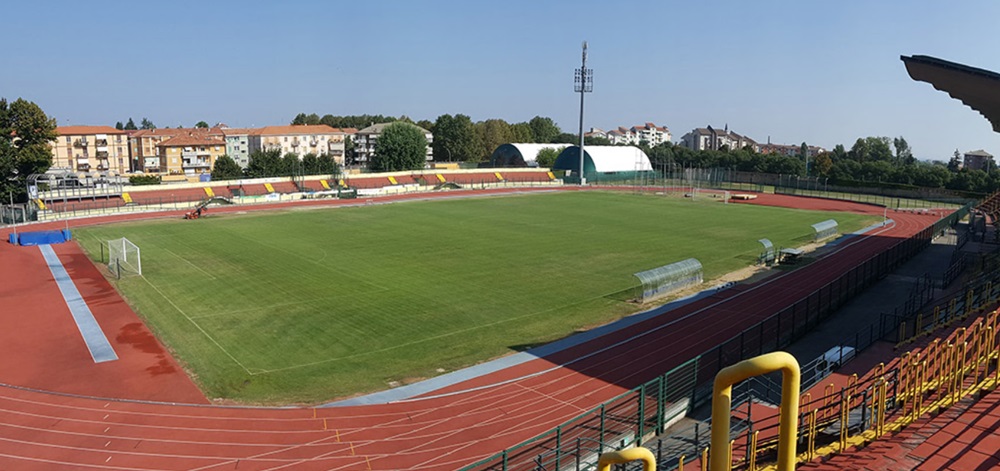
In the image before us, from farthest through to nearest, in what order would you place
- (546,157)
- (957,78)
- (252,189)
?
(546,157) < (252,189) < (957,78)

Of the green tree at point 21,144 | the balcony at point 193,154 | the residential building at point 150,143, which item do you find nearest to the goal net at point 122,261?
the green tree at point 21,144

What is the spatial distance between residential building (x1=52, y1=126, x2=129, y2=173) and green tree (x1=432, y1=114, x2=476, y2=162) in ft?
186

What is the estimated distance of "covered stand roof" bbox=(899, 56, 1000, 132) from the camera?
64.0 feet

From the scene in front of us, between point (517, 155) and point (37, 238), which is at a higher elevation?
point (517, 155)

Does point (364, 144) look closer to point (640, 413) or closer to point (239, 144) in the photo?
point (239, 144)

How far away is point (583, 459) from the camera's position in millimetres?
13602

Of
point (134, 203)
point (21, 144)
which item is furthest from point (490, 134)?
point (21, 144)

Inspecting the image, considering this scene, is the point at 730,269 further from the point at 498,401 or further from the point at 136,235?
the point at 136,235

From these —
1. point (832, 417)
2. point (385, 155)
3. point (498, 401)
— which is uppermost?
point (385, 155)

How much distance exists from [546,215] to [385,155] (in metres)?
43.0

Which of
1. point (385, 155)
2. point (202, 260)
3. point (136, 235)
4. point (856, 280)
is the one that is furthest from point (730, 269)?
point (385, 155)

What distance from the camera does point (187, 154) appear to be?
110 meters

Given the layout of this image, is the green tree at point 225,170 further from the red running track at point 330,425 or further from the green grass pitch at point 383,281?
the red running track at point 330,425

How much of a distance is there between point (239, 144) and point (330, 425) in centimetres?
12170
